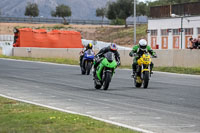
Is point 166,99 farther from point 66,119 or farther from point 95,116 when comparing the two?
point 66,119

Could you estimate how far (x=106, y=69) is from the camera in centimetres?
1703

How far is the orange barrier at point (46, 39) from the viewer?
5585cm

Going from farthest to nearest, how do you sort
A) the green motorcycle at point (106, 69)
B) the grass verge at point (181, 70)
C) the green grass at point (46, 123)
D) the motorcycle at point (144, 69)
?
the grass verge at point (181, 70), the motorcycle at point (144, 69), the green motorcycle at point (106, 69), the green grass at point (46, 123)

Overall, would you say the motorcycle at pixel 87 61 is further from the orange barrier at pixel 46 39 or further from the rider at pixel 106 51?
the orange barrier at pixel 46 39

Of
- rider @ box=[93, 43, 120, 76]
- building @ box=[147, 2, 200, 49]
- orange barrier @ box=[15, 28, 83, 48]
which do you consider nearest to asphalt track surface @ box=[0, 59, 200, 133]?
rider @ box=[93, 43, 120, 76]

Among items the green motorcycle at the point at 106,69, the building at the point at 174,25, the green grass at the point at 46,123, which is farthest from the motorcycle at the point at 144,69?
the building at the point at 174,25

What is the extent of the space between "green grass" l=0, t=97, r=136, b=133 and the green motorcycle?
537 centimetres

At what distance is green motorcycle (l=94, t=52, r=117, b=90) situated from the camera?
17.0m

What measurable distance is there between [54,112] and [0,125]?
1.91m

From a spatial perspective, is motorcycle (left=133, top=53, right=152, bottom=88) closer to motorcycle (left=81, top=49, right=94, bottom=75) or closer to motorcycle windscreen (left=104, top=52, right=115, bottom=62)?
motorcycle windscreen (left=104, top=52, right=115, bottom=62)

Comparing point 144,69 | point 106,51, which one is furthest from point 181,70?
point 106,51

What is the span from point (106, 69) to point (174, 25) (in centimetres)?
5146

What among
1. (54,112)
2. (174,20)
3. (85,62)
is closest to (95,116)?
(54,112)

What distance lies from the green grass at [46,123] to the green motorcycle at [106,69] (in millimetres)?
5370
